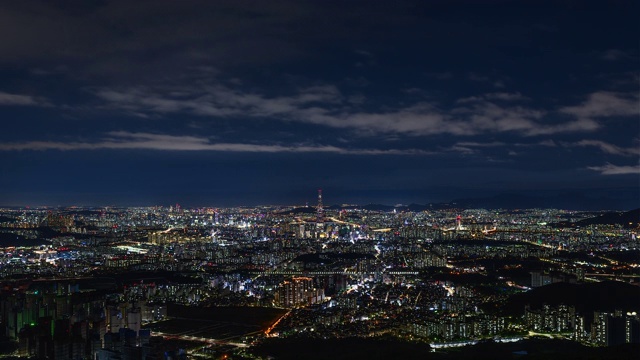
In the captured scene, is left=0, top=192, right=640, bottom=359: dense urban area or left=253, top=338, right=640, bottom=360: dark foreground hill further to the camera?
left=0, top=192, right=640, bottom=359: dense urban area

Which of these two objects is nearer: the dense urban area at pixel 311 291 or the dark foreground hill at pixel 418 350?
the dark foreground hill at pixel 418 350

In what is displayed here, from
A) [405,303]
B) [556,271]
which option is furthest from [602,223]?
[405,303]

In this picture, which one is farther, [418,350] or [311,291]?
[311,291]

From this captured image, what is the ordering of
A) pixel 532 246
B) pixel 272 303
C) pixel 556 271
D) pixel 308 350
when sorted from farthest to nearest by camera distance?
pixel 532 246 < pixel 556 271 < pixel 272 303 < pixel 308 350

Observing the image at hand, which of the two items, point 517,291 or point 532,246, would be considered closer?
point 517,291

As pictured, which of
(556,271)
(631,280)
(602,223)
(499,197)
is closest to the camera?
(631,280)

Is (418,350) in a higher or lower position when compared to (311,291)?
lower

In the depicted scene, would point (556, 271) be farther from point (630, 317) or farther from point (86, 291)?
point (86, 291)
